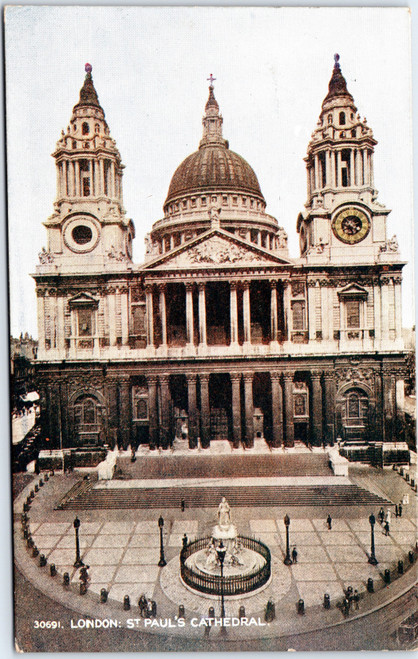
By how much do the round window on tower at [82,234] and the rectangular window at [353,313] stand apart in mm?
8350

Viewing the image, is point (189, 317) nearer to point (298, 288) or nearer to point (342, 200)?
point (298, 288)

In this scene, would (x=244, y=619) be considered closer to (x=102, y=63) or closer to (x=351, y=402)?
(x=351, y=402)

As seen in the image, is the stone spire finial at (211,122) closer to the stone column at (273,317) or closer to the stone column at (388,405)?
the stone column at (273,317)

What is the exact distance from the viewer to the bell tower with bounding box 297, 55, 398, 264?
1046cm

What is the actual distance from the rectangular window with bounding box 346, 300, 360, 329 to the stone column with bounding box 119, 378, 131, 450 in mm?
7196

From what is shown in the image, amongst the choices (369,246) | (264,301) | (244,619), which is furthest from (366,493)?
(369,246)

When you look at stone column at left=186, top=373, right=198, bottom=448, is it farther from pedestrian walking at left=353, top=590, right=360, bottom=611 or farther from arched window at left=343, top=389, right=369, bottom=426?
pedestrian walking at left=353, top=590, right=360, bottom=611

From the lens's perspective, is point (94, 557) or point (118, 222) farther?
point (118, 222)

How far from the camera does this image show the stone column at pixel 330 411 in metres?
12.0

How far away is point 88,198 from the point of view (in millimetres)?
11992

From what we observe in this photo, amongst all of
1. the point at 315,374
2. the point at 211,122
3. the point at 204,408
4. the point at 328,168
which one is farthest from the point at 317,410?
the point at 211,122

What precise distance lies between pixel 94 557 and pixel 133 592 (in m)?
1.35

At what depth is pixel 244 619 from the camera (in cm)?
870

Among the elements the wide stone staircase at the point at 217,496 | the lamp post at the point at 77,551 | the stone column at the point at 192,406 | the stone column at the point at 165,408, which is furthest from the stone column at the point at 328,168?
the lamp post at the point at 77,551
